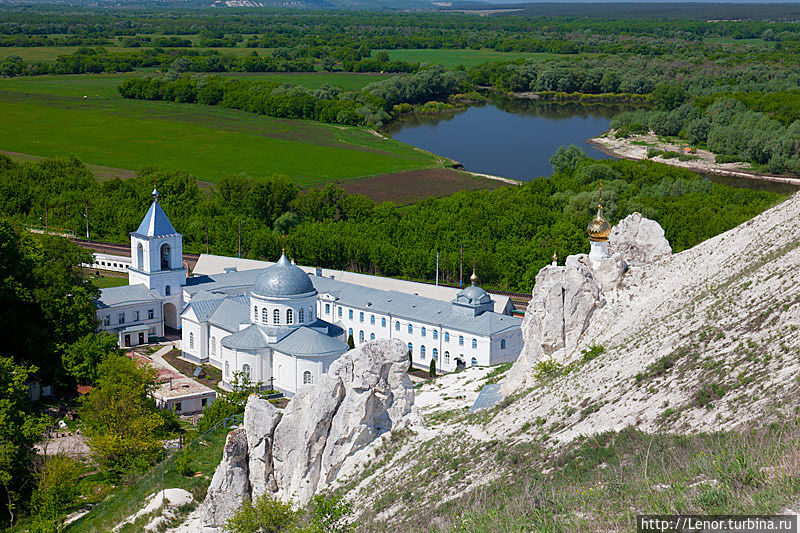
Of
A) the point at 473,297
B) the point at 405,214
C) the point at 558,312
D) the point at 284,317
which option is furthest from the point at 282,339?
the point at 405,214

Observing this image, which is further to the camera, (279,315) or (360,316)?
(360,316)

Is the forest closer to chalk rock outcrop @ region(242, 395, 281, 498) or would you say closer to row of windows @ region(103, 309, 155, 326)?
row of windows @ region(103, 309, 155, 326)

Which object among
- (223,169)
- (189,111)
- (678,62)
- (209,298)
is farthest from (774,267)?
(678,62)

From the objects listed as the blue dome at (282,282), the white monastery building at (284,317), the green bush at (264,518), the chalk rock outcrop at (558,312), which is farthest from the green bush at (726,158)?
the green bush at (264,518)

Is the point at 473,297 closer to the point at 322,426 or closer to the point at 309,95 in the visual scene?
the point at 322,426

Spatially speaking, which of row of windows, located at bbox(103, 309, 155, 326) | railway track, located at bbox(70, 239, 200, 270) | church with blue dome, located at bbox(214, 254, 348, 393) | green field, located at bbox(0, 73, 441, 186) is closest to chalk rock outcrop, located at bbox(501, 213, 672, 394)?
church with blue dome, located at bbox(214, 254, 348, 393)

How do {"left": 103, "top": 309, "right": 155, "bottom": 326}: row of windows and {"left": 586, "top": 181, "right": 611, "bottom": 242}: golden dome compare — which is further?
{"left": 103, "top": 309, "right": 155, "bottom": 326}: row of windows

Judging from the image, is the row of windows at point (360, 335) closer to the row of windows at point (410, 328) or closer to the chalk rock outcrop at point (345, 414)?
the row of windows at point (410, 328)
